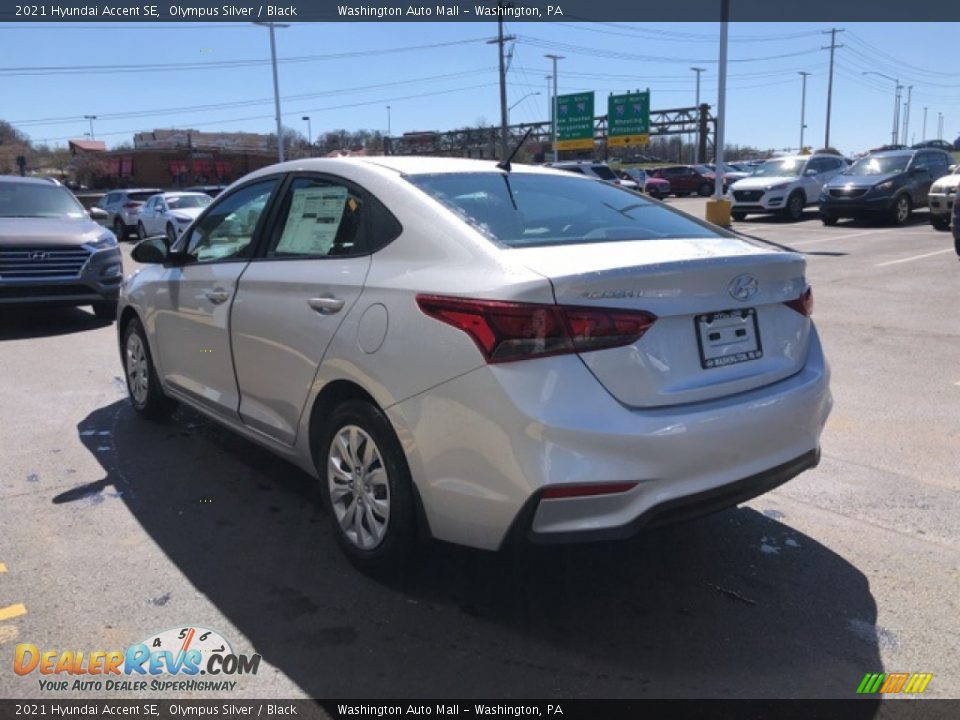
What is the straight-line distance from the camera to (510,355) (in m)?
2.70

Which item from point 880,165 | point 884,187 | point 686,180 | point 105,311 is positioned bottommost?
point 105,311

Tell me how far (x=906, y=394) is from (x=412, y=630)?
14.9 feet

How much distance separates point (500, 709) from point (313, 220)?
7.78 ft

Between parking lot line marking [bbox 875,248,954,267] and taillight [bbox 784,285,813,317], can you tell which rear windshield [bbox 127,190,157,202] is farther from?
taillight [bbox 784,285,813,317]

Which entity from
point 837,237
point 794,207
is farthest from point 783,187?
point 837,237

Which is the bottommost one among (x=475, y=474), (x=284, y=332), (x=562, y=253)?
(x=475, y=474)

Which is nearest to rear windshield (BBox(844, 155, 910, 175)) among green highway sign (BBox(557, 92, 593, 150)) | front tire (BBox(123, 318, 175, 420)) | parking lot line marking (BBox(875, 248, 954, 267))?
parking lot line marking (BBox(875, 248, 954, 267))

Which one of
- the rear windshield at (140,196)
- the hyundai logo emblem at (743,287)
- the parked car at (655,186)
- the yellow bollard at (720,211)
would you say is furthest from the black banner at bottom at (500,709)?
the parked car at (655,186)

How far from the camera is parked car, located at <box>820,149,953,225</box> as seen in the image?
19312 mm

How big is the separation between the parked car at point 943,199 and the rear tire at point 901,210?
Answer: 1.75 m

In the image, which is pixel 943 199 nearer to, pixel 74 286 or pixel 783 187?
pixel 783 187

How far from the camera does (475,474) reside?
2805 mm

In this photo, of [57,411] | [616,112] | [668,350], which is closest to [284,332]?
[668,350]

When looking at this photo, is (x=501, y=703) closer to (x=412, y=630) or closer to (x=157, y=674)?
(x=412, y=630)
